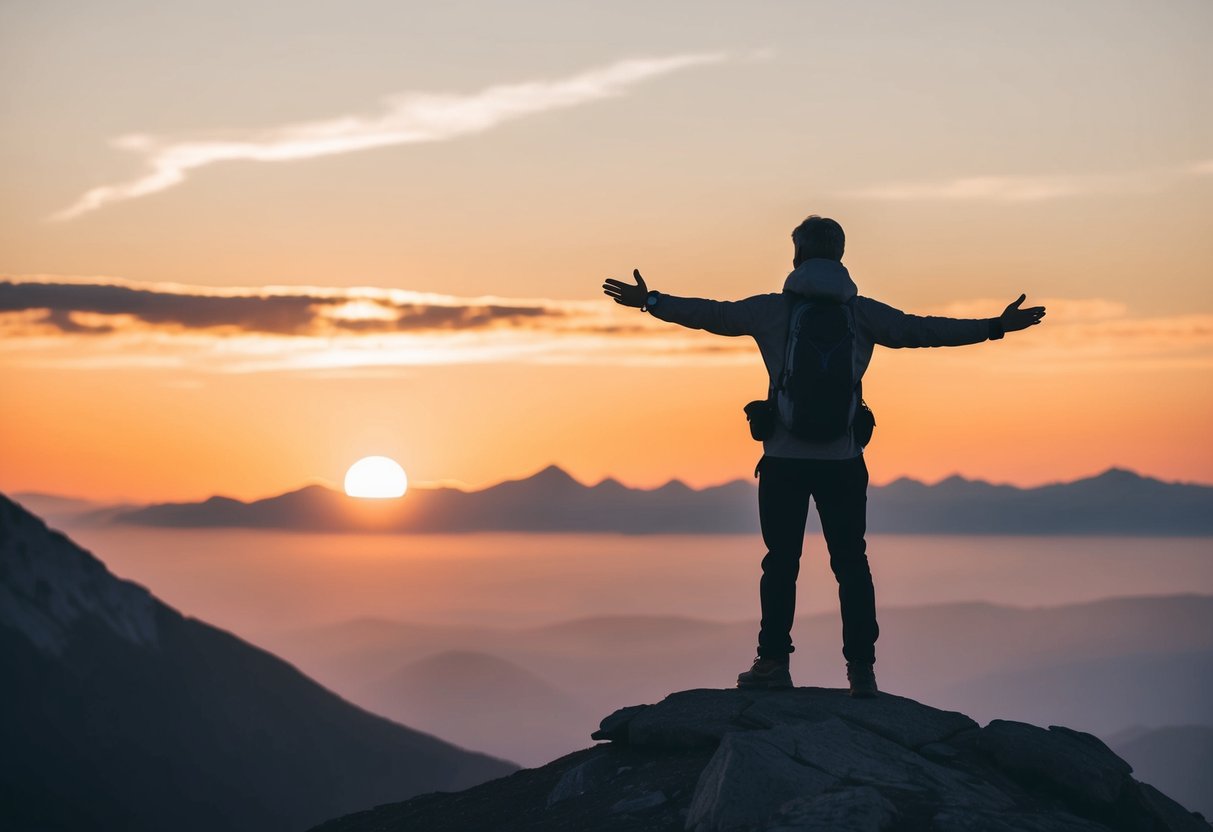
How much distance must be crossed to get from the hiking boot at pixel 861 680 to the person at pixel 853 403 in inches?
8.0

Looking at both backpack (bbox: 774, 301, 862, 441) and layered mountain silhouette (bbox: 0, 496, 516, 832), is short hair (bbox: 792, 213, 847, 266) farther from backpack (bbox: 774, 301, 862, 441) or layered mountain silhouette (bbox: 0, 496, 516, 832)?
layered mountain silhouette (bbox: 0, 496, 516, 832)

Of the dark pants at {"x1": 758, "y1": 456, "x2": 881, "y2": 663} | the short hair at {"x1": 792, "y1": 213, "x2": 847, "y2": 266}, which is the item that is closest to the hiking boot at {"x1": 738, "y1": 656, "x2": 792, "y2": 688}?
the dark pants at {"x1": 758, "y1": 456, "x2": 881, "y2": 663}

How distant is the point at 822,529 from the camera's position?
39.4 feet

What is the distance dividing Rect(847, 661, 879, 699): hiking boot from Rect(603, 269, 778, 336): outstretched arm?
3023mm

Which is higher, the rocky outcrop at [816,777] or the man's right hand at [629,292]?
the man's right hand at [629,292]

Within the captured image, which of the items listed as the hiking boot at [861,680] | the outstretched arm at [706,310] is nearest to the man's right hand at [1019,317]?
the outstretched arm at [706,310]

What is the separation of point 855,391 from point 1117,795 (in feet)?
12.5

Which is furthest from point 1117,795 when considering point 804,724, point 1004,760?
point 804,724

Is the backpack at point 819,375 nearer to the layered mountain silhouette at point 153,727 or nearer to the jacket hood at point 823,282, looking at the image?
the jacket hood at point 823,282

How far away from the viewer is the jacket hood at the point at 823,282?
37.7ft

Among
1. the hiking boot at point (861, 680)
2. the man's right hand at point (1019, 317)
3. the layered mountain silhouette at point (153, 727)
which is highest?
the man's right hand at point (1019, 317)

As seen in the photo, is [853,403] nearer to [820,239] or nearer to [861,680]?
[820,239]

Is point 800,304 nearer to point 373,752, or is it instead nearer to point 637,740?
point 637,740

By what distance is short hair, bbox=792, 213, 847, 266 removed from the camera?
11.7m
